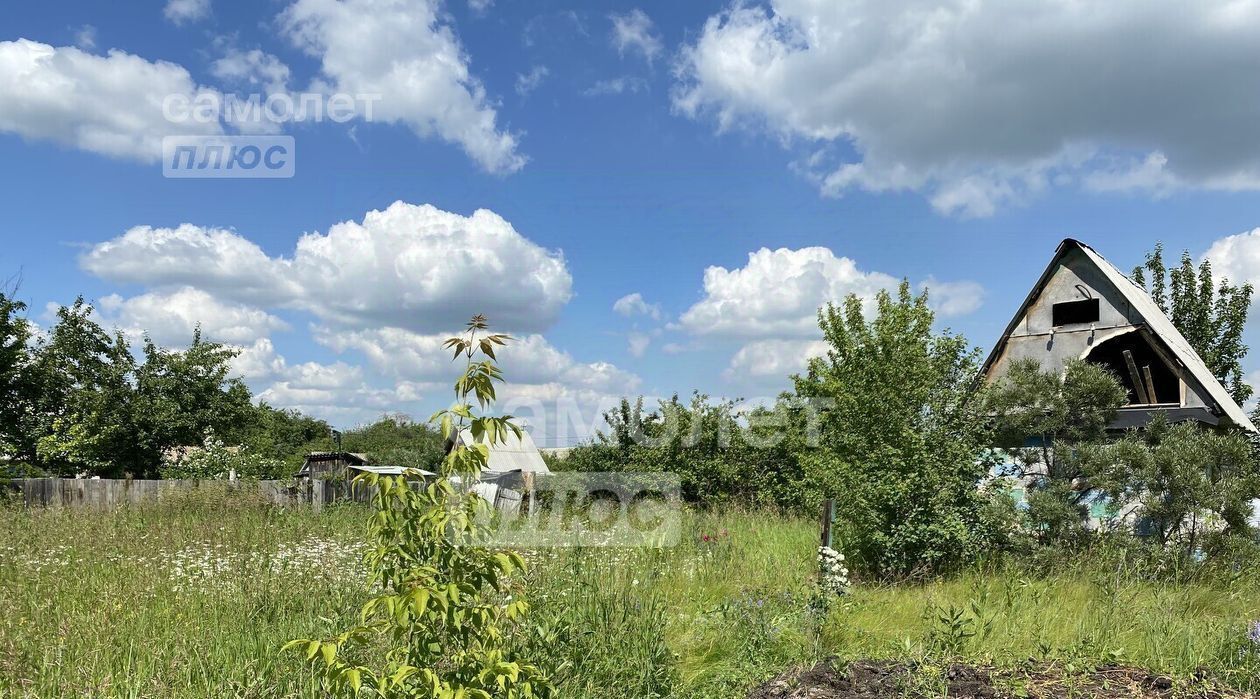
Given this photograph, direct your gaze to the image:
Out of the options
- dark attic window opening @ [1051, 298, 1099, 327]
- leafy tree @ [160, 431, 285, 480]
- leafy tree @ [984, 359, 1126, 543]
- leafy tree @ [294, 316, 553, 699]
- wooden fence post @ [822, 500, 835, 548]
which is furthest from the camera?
leafy tree @ [160, 431, 285, 480]

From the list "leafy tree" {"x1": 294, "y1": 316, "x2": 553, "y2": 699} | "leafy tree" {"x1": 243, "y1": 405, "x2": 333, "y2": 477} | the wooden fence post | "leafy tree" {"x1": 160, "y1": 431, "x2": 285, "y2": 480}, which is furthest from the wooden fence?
"leafy tree" {"x1": 243, "y1": 405, "x2": 333, "y2": 477}

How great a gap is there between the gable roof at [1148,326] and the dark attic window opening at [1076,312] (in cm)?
39

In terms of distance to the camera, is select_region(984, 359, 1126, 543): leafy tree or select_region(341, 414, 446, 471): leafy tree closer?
select_region(984, 359, 1126, 543): leafy tree

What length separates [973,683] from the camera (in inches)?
165

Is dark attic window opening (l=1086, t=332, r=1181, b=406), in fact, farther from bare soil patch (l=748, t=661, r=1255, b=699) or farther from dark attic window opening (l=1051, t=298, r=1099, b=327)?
bare soil patch (l=748, t=661, r=1255, b=699)

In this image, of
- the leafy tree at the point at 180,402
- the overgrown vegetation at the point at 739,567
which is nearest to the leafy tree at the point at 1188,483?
the overgrown vegetation at the point at 739,567

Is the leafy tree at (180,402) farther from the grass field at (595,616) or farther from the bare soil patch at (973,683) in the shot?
the bare soil patch at (973,683)

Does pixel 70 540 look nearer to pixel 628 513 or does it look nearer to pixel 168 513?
pixel 168 513

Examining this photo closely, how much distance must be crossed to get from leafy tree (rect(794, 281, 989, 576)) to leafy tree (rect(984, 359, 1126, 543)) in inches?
17.0

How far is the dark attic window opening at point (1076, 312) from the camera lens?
39.1ft

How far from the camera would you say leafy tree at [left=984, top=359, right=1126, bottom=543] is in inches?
360

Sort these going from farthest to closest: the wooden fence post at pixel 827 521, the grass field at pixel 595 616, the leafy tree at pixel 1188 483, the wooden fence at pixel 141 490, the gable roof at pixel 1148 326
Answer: the wooden fence at pixel 141 490
the gable roof at pixel 1148 326
the leafy tree at pixel 1188 483
the wooden fence post at pixel 827 521
the grass field at pixel 595 616

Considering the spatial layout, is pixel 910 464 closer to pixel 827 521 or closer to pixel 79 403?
pixel 827 521

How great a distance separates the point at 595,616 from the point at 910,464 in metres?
5.02
